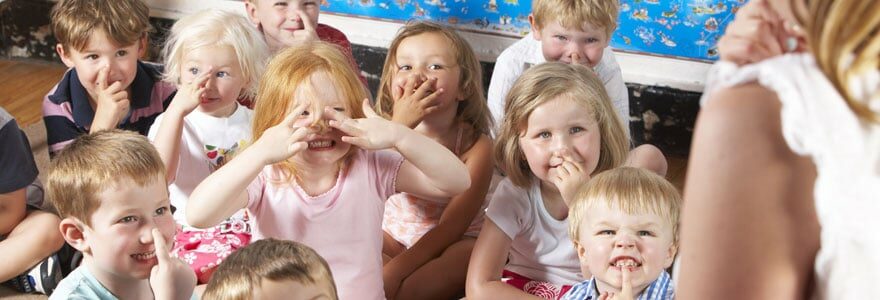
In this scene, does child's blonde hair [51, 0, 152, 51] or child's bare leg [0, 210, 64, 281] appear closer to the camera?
child's bare leg [0, 210, 64, 281]

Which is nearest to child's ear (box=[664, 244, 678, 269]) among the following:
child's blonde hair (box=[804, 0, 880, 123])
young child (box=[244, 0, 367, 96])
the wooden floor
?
child's blonde hair (box=[804, 0, 880, 123])

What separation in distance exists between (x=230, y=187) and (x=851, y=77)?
48.4 inches

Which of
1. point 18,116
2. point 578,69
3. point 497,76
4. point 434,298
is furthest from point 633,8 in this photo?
point 18,116

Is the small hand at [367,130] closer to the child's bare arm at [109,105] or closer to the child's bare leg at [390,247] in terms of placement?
the child's bare leg at [390,247]

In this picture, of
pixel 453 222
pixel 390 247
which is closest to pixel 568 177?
pixel 453 222

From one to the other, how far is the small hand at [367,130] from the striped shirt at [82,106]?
0.87 m

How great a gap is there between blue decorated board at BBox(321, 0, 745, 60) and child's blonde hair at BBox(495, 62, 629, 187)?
3.07 feet

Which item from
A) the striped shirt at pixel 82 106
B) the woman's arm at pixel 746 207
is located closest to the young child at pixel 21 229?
the striped shirt at pixel 82 106

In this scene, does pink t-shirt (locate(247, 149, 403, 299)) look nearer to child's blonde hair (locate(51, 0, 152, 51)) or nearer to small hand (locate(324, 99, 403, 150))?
small hand (locate(324, 99, 403, 150))

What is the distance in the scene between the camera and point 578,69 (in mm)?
2129

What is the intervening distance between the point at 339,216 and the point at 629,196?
1.69 ft

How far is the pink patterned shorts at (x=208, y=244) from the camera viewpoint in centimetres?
212

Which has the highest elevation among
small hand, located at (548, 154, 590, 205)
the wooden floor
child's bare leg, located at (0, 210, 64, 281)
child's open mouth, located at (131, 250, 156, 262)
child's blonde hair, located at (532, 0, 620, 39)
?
child's blonde hair, located at (532, 0, 620, 39)

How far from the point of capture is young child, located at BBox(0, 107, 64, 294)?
2273 mm
